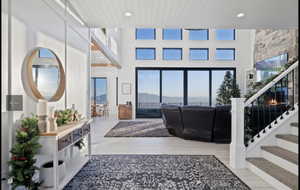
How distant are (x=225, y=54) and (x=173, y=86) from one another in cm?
307

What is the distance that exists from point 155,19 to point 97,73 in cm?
780

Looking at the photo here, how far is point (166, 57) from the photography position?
985 centimetres

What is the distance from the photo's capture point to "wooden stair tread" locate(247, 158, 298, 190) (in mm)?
2296

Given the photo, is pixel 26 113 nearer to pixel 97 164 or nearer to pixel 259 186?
pixel 97 164

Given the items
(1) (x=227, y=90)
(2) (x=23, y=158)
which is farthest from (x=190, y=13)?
(1) (x=227, y=90)

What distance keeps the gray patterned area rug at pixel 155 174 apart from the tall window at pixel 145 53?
268 inches

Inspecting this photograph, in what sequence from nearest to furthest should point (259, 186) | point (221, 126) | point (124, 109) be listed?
1. point (259, 186)
2. point (221, 126)
3. point (124, 109)

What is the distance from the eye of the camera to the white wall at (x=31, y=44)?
1866 mm

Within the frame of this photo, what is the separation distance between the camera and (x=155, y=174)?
2.91 meters

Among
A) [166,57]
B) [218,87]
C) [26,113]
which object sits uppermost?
[166,57]

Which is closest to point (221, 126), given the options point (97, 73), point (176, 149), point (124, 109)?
point (176, 149)

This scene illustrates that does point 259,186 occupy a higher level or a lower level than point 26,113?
lower

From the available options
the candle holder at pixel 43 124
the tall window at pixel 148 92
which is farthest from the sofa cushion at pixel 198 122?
the tall window at pixel 148 92

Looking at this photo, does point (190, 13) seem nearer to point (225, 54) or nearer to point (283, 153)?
point (283, 153)
